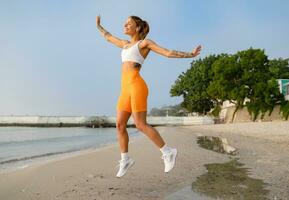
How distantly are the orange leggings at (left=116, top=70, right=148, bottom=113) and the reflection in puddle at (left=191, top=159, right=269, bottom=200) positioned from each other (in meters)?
1.61

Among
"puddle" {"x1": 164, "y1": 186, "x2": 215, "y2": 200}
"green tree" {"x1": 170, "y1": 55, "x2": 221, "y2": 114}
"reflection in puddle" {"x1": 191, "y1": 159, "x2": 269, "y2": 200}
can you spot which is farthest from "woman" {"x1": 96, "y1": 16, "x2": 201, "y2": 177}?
"green tree" {"x1": 170, "y1": 55, "x2": 221, "y2": 114}

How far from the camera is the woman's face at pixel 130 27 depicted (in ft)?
Result: 19.8

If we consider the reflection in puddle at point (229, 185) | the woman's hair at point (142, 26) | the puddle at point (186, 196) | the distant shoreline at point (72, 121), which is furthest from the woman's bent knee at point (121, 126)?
the distant shoreline at point (72, 121)

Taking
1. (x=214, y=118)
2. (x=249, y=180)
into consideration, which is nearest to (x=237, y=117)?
(x=214, y=118)

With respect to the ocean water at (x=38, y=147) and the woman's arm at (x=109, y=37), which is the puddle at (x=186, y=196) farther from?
the ocean water at (x=38, y=147)

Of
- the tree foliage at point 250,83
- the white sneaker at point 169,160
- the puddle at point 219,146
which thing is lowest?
the puddle at point 219,146

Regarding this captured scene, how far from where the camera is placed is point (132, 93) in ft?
18.7

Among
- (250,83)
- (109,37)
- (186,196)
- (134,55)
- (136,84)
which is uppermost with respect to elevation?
(250,83)

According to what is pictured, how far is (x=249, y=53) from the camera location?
219 feet

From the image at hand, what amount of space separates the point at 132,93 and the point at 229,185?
2.39m

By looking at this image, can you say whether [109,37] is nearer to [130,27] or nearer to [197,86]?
[130,27]

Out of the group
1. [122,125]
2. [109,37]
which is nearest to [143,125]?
[122,125]

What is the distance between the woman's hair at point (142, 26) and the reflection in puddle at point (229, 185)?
91.4 inches

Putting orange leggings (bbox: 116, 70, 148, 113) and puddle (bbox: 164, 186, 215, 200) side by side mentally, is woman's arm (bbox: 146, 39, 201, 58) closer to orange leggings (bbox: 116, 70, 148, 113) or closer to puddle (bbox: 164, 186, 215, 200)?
orange leggings (bbox: 116, 70, 148, 113)
